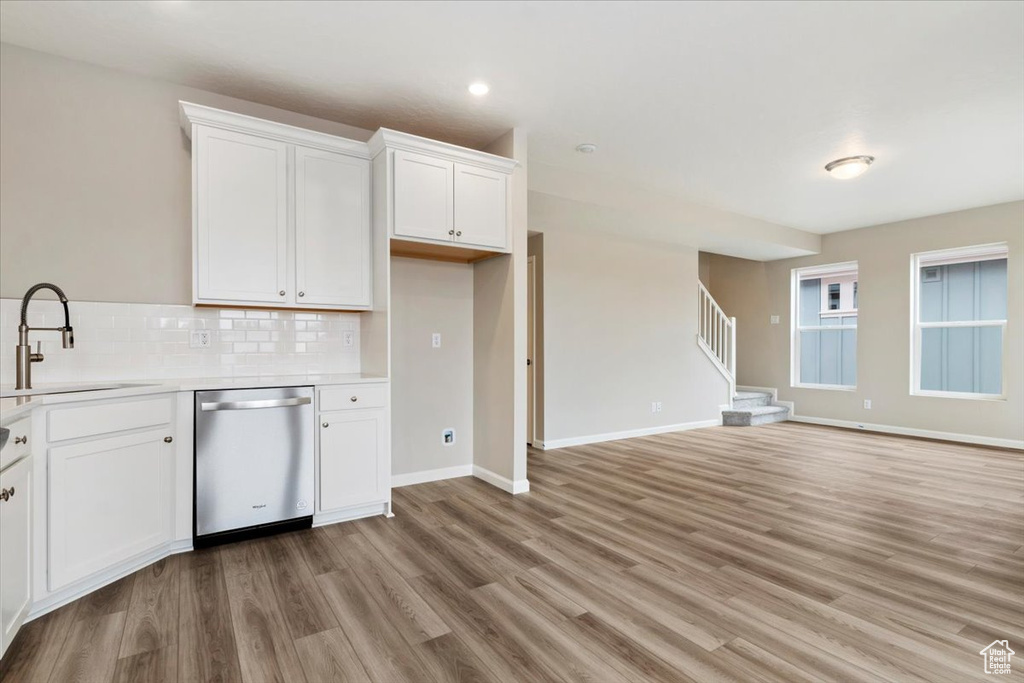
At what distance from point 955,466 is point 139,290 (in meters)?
7.03

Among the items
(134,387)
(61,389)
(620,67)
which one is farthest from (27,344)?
(620,67)

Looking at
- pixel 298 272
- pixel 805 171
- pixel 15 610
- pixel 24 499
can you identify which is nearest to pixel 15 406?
pixel 24 499

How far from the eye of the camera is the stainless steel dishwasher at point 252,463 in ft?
8.96

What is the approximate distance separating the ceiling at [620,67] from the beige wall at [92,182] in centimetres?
18

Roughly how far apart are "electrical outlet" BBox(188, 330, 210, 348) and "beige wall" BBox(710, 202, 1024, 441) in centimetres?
779

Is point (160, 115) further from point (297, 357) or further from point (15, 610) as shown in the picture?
point (15, 610)

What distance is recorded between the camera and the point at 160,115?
3090 mm

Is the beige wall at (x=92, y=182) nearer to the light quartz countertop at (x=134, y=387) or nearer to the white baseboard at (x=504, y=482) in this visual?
the light quartz countertop at (x=134, y=387)

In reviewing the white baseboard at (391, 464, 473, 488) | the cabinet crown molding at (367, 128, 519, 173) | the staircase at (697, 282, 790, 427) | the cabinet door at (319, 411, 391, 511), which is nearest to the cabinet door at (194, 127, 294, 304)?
the cabinet crown molding at (367, 128, 519, 173)

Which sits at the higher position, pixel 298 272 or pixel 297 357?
pixel 298 272

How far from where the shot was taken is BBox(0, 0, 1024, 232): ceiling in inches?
98.9

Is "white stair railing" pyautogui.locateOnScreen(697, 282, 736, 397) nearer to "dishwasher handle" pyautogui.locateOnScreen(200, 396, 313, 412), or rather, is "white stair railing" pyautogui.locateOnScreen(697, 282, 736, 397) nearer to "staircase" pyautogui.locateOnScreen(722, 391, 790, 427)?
"staircase" pyautogui.locateOnScreen(722, 391, 790, 427)

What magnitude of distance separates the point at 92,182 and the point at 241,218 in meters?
0.84

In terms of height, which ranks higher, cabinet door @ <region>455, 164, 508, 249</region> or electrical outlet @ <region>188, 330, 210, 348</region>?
cabinet door @ <region>455, 164, 508, 249</region>
